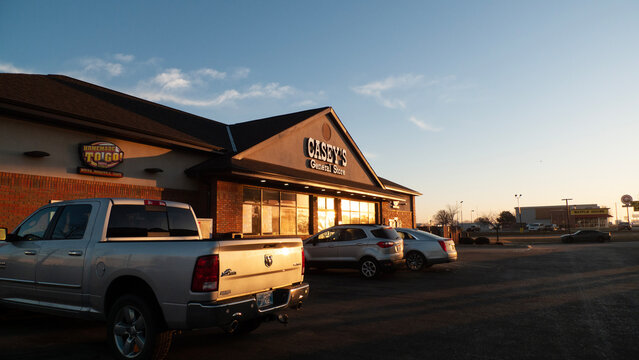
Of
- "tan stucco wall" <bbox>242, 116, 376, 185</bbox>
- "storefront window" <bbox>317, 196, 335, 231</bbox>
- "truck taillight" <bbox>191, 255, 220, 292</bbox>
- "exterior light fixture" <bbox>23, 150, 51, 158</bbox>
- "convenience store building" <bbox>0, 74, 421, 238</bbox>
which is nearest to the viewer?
"truck taillight" <bbox>191, 255, 220, 292</bbox>

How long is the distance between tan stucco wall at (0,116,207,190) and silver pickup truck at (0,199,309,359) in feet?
20.7

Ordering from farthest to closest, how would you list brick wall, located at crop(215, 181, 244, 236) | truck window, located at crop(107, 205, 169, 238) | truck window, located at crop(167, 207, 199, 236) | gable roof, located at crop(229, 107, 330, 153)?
gable roof, located at crop(229, 107, 330, 153) → brick wall, located at crop(215, 181, 244, 236) → truck window, located at crop(167, 207, 199, 236) → truck window, located at crop(107, 205, 169, 238)

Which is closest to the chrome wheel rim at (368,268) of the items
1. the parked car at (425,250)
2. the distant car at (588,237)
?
the parked car at (425,250)

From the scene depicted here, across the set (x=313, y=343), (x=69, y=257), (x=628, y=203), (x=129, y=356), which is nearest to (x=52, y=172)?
(x=69, y=257)

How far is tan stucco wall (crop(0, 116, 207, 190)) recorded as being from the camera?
11.2 meters

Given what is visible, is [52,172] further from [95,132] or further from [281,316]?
[281,316]

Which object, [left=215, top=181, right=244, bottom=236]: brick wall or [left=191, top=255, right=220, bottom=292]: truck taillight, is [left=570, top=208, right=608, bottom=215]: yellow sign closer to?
[left=215, top=181, right=244, bottom=236]: brick wall

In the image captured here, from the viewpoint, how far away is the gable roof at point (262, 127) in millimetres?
19877

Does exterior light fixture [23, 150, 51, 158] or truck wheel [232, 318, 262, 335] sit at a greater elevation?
exterior light fixture [23, 150, 51, 158]

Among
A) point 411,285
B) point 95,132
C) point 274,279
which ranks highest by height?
point 95,132

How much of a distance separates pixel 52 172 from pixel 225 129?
11733mm

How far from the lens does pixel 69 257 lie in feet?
17.7

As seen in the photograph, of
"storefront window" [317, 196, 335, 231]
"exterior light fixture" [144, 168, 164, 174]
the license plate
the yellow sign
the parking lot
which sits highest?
the yellow sign

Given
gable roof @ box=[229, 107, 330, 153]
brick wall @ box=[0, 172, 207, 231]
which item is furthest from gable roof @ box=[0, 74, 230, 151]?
brick wall @ box=[0, 172, 207, 231]
